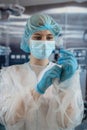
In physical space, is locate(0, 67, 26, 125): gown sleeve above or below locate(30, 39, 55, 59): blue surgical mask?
below

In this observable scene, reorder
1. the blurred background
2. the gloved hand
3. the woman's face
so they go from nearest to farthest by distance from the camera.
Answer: the gloved hand → the woman's face → the blurred background

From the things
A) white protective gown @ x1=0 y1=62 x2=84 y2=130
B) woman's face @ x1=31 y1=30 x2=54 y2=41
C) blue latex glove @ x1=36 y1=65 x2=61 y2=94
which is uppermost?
woman's face @ x1=31 y1=30 x2=54 y2=41

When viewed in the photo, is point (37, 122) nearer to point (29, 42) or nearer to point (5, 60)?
point (29, 42)

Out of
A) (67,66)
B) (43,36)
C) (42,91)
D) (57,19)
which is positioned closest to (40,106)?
(42,91)

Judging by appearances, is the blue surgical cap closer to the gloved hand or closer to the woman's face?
the woman's face

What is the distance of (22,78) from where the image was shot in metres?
1.39

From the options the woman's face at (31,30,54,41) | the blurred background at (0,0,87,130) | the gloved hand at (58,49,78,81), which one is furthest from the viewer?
the blurred background at (0,0,87,130)

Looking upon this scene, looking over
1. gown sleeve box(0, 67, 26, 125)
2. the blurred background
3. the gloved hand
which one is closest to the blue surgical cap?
the gloved hand

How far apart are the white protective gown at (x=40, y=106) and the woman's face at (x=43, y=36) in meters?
0.25

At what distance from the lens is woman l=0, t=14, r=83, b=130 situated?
1.22 m

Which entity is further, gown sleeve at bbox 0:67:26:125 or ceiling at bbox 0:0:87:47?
ceiling at bbox 0:0:87:47

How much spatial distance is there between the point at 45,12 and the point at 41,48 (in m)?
0.91

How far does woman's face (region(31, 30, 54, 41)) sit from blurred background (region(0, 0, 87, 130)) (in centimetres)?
79

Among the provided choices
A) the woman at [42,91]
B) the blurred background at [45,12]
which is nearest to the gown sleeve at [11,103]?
the woman at [42,91]
